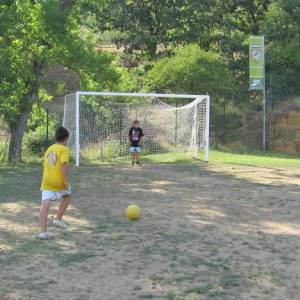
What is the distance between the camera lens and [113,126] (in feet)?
81.5

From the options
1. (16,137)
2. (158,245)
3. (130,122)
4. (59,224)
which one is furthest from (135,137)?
(158,245)

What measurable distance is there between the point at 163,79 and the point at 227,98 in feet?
17.0

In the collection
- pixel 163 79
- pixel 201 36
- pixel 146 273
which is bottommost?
pixel 146 273

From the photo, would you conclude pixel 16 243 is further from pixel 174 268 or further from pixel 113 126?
pixel 113 126

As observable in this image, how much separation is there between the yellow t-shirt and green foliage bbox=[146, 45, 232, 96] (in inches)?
856

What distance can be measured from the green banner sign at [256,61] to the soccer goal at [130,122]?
11.4 feet

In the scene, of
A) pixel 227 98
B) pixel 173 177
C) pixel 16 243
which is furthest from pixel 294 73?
pixel 16 243

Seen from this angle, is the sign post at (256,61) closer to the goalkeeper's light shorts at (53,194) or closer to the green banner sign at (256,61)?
the green banner sign at (256,61)

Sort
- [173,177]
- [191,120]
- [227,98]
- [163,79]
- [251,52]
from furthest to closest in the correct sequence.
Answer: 1. [227,98]
2. [163,79]
3. [251,52]
4. [191,120]
5. [173,177]

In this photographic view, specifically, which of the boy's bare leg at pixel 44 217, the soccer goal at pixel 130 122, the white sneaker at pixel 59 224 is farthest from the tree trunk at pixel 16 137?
the boy's bare leg at pixel 44 217

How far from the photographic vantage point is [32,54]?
1942 centimetres

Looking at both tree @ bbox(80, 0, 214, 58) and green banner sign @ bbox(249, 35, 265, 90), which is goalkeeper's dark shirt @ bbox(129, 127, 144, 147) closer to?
green banner sign @ bbox(249, 35, 265, 90)

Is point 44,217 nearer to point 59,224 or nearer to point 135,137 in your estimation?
point 59,224

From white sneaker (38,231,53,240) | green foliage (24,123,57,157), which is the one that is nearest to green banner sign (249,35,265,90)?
green foliage (24,123,57,157)
